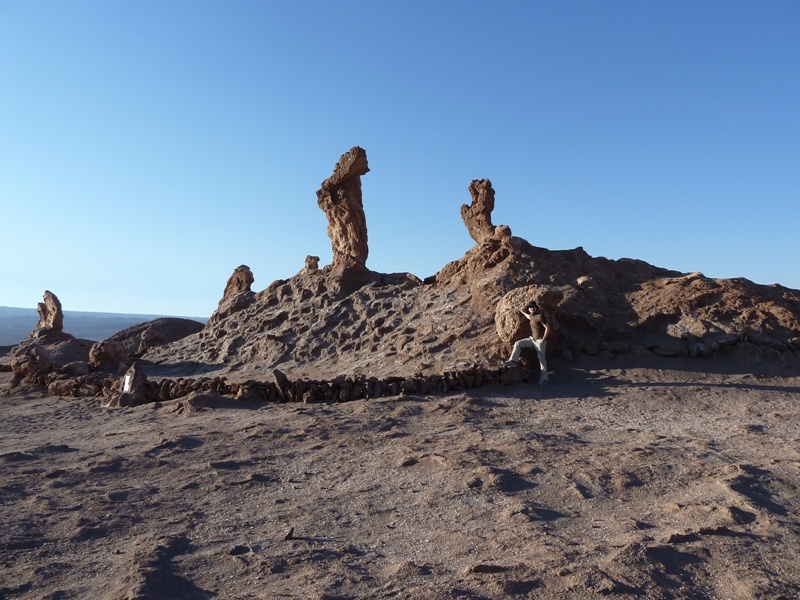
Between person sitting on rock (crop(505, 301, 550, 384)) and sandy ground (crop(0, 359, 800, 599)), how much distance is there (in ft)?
2.21

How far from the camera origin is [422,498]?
4.78 metres

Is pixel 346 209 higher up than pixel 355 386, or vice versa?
pixel 346 209

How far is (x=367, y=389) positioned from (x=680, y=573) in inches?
214

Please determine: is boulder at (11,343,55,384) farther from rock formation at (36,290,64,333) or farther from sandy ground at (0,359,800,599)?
rock formation at (36,290,64,333)

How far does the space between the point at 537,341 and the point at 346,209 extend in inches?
265

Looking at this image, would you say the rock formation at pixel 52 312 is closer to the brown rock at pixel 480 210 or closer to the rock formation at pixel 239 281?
the rock formation at pixel 239 281

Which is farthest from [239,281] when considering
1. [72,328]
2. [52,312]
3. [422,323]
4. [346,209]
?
[72,328]

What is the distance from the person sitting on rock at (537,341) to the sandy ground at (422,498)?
0.67 meters

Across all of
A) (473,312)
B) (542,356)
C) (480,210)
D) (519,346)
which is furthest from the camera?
(480,210)

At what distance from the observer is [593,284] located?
35.4 ft

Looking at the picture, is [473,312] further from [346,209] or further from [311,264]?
[311,264]

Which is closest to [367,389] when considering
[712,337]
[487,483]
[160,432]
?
[160,432]

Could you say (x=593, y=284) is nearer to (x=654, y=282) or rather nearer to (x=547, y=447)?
(x=654, y=282)

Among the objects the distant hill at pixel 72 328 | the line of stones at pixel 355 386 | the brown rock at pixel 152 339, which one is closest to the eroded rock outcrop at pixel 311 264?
the brown rock at pixel 152 339
